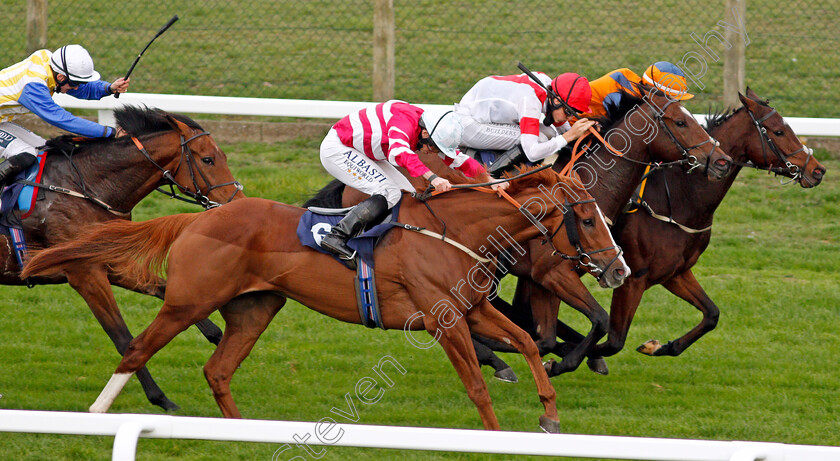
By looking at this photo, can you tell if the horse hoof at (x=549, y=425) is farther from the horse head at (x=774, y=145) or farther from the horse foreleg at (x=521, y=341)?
the horse head at (x=774, y=145)

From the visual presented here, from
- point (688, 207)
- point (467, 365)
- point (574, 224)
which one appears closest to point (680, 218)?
point (688, 207)

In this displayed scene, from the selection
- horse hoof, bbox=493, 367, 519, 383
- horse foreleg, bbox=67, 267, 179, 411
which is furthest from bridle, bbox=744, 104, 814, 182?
horse foreleg, bbox=67, 267, 179, 411

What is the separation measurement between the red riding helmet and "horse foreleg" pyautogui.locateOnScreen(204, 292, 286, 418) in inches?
76.5

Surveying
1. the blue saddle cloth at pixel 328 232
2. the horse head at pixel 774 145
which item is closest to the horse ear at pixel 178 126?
the blue saddle cloth at pixel 328 232

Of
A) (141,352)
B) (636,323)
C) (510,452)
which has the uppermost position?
(510,452)

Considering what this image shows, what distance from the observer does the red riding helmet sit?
5406 millimetres

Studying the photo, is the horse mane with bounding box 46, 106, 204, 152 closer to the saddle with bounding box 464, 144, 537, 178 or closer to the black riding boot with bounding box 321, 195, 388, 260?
the black riding boot with bounding box 321, 195, 388, 260

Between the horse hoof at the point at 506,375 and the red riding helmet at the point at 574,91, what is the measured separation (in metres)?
1.52

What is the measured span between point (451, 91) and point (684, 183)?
4.42 metres

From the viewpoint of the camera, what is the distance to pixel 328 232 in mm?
4488

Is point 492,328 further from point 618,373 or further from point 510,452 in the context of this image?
point 510,452

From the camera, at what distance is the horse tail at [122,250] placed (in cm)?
460

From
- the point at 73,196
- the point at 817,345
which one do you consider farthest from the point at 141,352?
the point at 817,345

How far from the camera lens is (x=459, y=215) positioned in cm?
454
